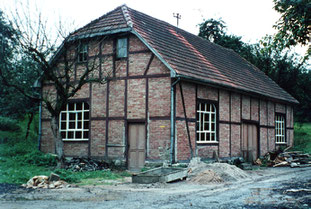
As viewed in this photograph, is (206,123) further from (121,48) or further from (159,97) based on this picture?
(121,48)

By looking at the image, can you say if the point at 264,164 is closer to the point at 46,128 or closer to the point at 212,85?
the point at 212,85

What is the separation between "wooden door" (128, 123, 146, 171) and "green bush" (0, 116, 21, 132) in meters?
12.3

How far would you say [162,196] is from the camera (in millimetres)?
9539

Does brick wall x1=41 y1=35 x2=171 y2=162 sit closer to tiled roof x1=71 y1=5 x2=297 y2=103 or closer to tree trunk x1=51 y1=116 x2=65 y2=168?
tiled roof x1=71 y1=5 x2=297 y2=103

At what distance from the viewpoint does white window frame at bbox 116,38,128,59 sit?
659 inches

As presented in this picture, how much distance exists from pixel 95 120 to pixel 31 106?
998 cm

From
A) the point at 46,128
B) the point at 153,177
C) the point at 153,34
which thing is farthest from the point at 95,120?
the point at 153,177

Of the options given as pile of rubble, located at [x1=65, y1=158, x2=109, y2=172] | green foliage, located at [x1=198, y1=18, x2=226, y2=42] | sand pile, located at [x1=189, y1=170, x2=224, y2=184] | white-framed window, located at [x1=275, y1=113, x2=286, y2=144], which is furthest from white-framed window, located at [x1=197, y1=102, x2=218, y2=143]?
green foliage, located at [x1=198, y1=18, x2=226, y2=42]

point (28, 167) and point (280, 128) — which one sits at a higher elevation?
point (280, 128)

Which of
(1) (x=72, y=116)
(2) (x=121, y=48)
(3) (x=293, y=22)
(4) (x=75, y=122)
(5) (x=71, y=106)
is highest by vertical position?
(2) (x=121, y=48)

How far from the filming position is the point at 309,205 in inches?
309

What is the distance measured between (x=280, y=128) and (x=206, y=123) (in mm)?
9267

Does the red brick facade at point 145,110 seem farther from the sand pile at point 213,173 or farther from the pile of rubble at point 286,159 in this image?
the pile of rubble at point 286,159

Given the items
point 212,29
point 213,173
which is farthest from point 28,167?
point 212,29
